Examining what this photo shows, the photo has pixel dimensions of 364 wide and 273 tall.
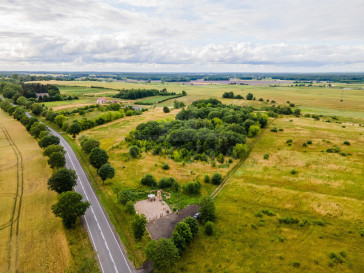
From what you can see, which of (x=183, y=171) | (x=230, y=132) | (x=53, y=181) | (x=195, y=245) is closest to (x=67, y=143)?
(x=53, y=181)

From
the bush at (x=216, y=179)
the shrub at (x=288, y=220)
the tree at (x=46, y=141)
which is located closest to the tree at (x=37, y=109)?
the tree at (x=46, y=141)

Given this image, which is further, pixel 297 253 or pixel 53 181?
pixel 53 181

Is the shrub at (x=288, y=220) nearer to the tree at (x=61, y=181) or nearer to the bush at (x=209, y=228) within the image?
the bush at (x=209, y=228)

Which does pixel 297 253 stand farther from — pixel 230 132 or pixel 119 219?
pixel 230 132

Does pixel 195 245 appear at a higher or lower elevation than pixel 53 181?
lower

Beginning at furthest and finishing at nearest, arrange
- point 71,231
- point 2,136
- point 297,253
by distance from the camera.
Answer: point 2,136, point 71,231, point 297,253

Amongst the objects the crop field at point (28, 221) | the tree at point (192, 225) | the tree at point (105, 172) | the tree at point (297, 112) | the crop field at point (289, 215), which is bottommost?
the crop field at point (28, 221)
